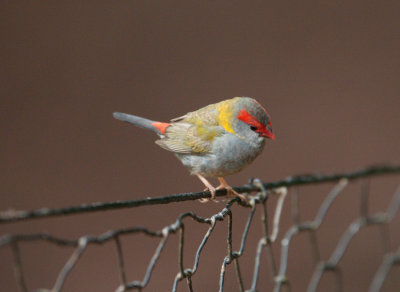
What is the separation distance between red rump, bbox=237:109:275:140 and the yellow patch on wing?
0.07 metres

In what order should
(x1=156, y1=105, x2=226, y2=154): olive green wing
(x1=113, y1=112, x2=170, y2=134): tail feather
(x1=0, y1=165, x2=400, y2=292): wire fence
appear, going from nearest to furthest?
(x1=0, y1=165, x2=400, y2=292): wire fence → (x1=156, y1=105, x2=226, y2=154): olive green wing → (x1=113, y1=112, x2=170, y2=134): tail feather

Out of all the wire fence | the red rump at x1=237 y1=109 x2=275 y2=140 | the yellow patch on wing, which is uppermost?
the yellow patch on wing

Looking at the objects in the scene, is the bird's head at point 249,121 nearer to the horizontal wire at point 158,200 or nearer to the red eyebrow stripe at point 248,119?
the red eyebrow stripe at point 248,119

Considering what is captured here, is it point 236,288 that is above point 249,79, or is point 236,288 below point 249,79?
below

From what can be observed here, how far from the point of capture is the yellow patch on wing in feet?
9.70

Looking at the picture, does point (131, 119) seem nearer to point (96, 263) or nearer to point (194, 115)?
point (194, 115)

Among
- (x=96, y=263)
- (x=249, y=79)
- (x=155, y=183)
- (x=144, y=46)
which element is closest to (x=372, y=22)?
(x=249, y=79)

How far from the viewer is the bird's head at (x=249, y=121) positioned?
2.89 metres

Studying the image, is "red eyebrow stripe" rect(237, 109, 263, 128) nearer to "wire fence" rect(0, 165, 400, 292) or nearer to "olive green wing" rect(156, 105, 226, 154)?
"olive green wing" rect(156, 105, 226, 154)

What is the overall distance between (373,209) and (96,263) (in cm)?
286

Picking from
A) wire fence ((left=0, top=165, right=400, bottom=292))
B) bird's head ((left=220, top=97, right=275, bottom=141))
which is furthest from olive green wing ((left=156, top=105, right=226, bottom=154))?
wire fence ((left=0, top=165, right=400, bottom=292))

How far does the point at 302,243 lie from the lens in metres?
5.47

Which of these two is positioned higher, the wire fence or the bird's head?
the bird's head

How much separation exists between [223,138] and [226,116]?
0.43ft
